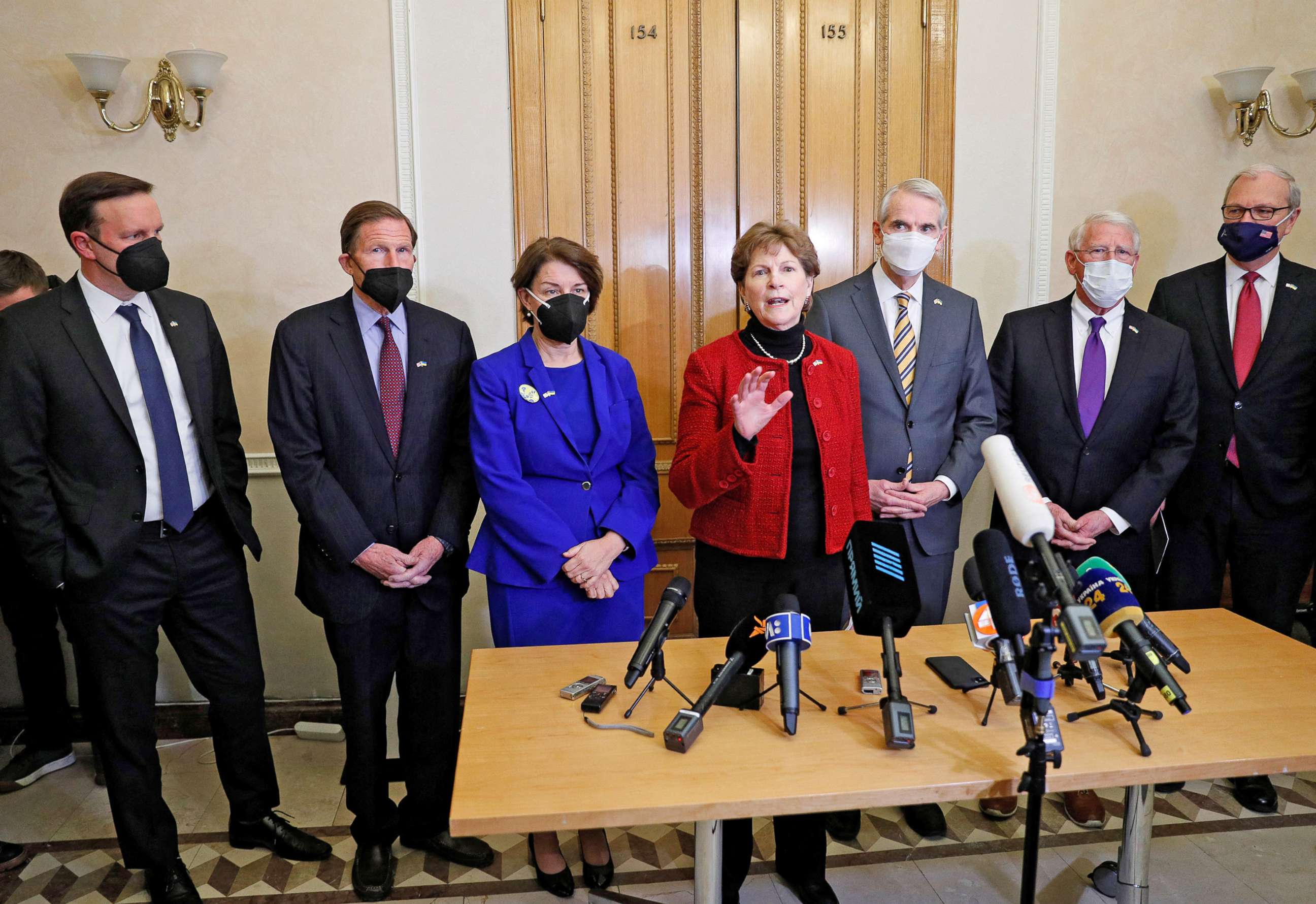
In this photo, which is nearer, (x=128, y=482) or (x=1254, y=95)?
(x=128, y=482)

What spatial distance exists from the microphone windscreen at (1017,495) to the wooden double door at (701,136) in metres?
2.19

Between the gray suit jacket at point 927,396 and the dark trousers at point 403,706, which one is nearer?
the dark trousers at point 403,706

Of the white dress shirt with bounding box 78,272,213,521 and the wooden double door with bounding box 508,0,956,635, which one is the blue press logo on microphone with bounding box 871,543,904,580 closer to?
the white dress shirt with bounding box 78,272,213,521

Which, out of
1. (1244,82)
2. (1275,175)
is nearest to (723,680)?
(1275,175)

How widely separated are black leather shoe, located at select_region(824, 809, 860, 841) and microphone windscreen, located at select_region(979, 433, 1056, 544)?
1500 mm

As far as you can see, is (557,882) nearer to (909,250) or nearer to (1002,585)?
(1002,585)

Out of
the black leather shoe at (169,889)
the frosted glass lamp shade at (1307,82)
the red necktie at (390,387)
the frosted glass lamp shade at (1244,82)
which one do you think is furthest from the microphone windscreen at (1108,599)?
the frosted glass lamp shade at (1307,82)

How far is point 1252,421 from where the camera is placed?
303 cm

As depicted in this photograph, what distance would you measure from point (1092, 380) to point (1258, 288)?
708mm

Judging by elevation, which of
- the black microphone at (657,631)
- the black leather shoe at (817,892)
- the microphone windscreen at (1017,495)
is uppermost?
the microphone windscreen at (1017,495)

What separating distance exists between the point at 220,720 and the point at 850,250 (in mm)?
2811

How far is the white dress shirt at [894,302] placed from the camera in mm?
2895

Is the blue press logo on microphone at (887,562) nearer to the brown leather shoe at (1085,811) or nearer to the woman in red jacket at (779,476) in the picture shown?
the woman in red jacket at (779,476)

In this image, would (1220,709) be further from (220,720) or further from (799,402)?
(220,720)
